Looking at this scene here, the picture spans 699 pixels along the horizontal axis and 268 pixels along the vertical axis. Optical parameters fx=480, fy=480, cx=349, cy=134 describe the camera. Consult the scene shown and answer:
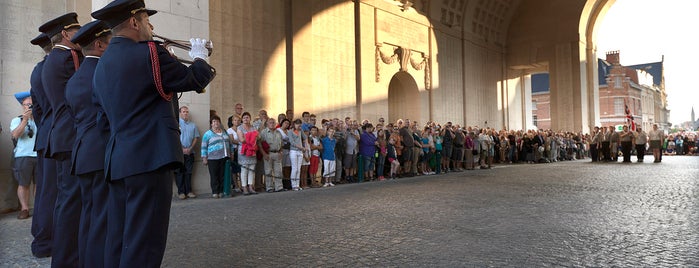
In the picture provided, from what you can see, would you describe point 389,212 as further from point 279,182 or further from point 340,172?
point 340,172

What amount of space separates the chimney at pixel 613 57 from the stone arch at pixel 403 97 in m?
57.4

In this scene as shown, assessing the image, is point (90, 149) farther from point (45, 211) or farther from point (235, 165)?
point (235, 165)

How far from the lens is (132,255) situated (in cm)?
278

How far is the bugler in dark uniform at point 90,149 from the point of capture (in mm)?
3328

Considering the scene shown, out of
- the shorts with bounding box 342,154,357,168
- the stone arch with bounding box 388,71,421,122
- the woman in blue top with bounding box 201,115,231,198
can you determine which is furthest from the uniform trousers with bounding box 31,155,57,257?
the stone arch with bounding box 388,71,421,122

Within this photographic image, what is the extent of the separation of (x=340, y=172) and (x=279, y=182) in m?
2.59

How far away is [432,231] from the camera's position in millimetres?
5543

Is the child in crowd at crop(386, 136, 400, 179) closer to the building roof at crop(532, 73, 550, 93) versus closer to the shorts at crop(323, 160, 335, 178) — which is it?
the shorts at crop(323, 160, 335, 178)

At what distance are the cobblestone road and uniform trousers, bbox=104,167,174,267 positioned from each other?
55.6 inches

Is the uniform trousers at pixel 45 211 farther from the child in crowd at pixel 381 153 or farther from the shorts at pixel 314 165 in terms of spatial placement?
the child in crowd at pixel 381 153

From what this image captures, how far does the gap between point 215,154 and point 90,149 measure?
6.90 m

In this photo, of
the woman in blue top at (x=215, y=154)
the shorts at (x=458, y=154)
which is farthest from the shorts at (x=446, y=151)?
the woman in blue top at (x=215, y=154)

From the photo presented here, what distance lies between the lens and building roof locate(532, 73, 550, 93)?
6781 centimetres

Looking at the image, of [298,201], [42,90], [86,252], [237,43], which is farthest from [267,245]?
[237,43]
